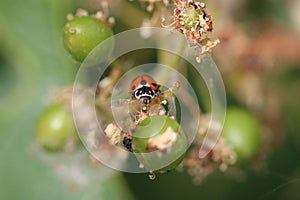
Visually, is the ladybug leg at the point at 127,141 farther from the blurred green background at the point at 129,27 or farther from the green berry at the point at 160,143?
the blurred green background at the point at 129,27

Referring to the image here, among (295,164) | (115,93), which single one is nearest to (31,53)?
(115,93)

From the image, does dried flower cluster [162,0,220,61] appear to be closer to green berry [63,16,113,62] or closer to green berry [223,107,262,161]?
green berry [63,16,113,62]

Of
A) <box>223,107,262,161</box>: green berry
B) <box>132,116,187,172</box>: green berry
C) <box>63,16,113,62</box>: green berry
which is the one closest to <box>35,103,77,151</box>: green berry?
<box>63,16,113,62</box>: green berry

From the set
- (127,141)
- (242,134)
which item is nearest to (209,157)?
(242,134)

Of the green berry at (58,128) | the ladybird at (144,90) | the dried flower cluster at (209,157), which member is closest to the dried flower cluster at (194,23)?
the ladybird at (144,90)

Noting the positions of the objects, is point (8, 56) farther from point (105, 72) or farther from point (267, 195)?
point (267, 195)

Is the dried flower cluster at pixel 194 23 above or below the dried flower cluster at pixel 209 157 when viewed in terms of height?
below
